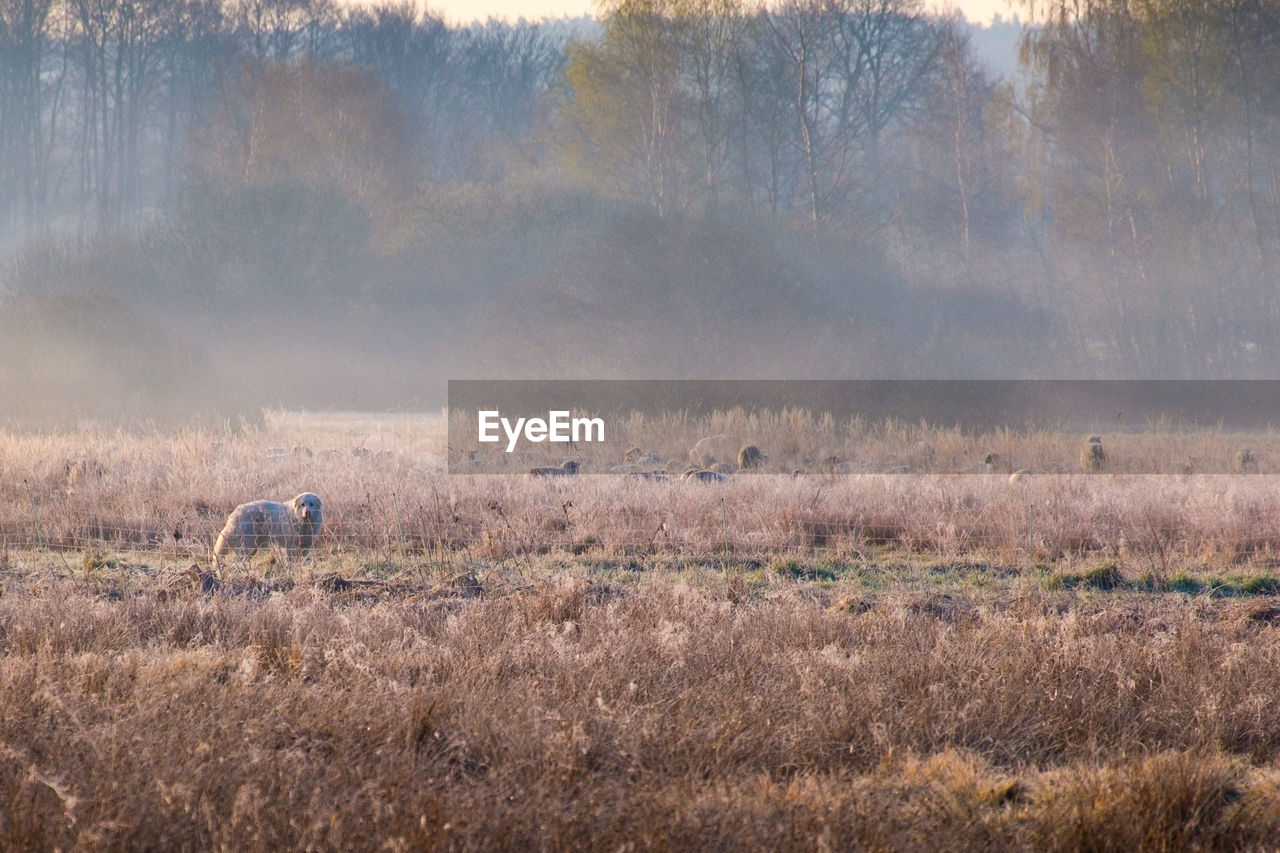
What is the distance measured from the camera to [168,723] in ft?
13.6

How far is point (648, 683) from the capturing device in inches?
189

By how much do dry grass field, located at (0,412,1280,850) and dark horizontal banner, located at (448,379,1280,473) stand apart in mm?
4151

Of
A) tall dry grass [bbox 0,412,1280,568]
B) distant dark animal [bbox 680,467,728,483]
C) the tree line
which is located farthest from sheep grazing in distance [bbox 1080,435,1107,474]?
the tree line

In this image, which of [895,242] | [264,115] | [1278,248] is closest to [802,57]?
[895,242]

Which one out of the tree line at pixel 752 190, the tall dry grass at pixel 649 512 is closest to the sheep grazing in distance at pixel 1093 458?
the tall dry grass at pixel 649 512

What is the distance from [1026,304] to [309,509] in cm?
2363

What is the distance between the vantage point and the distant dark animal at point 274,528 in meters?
8.62

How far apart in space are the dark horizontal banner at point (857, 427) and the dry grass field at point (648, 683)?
415 cm

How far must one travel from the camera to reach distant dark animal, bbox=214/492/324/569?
862 centimetres

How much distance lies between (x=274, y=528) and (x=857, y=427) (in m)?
12.1

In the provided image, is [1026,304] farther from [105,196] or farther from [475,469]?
[105,196]

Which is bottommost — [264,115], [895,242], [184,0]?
[895,242]

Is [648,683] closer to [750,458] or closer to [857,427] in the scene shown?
[750,458]

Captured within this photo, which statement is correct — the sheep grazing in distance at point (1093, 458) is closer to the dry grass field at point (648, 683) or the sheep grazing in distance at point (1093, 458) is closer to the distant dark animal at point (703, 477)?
the dry grass field at point (648, 683)
